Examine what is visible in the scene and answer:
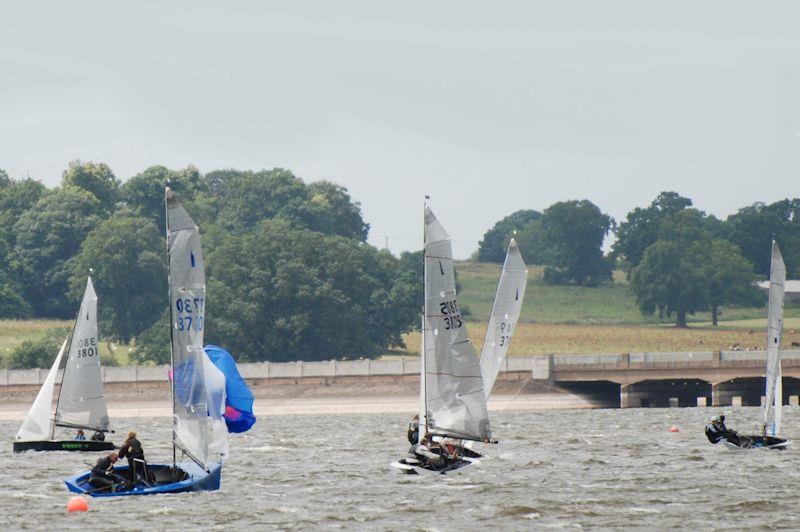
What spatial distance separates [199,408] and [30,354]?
113m

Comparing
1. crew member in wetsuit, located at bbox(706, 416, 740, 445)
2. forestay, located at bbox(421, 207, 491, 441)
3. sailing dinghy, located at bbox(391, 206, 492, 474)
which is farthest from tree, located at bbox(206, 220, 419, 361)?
forestay, located at bbox(421, 207, 491, 441)

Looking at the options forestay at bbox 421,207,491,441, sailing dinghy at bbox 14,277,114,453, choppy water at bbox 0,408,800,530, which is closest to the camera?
choppy water at bbox 0,408,800,530

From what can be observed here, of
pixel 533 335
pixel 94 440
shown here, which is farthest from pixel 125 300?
pixel 94 440

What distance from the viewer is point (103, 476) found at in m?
52.7

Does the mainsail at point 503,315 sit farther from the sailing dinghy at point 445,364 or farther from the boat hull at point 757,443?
the sailing dinghy at point 445,364

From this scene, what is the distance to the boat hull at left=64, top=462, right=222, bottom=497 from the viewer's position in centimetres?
5262

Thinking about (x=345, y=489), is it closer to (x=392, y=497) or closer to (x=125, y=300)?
(x=392, y=497)

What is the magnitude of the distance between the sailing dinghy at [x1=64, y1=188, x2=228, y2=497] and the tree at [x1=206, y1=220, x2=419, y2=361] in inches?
4355

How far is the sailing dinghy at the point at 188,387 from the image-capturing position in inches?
1969

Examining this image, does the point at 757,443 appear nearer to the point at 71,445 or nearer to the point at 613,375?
the point at 71,445

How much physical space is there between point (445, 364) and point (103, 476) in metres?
11.5

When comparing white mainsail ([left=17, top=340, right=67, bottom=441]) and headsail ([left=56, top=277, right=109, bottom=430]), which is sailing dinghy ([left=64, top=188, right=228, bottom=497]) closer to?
headsail ([left=56, top=277, right=109, bottom=430])

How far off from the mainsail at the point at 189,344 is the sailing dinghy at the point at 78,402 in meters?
22.1

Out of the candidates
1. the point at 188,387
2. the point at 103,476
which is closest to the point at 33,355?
the point at 103,476
